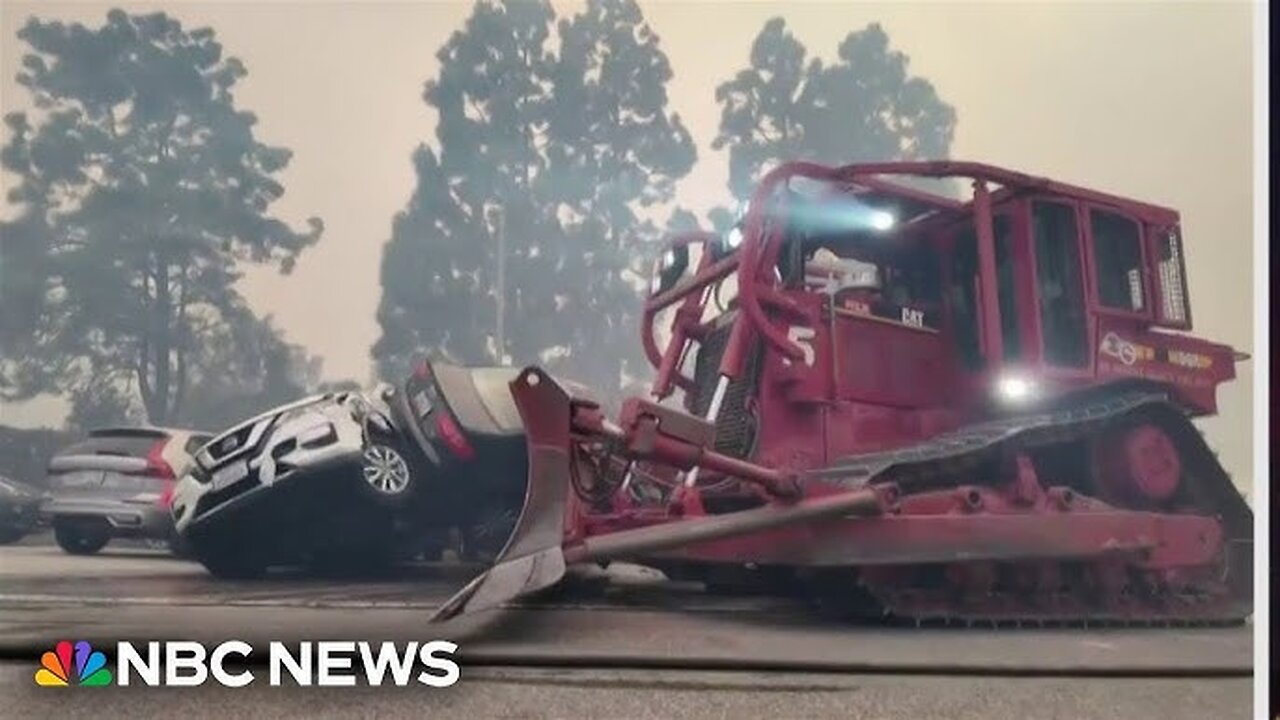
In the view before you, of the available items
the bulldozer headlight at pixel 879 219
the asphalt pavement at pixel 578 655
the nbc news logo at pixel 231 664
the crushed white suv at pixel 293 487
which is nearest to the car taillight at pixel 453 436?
the crushed white suv at pixel 293 487

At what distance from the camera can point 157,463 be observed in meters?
2.42

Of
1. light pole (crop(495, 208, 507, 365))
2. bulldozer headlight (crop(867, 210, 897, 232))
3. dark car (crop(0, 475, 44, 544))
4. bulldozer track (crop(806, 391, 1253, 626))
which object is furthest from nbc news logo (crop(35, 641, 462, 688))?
bulldozer headlight (crop(867, 210, 897, 232))

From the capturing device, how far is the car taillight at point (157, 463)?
2414 millimetres

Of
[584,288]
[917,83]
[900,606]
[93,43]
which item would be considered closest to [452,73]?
[584,288]

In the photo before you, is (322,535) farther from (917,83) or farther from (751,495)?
(917,83)

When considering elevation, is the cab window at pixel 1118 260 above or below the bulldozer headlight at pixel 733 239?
below

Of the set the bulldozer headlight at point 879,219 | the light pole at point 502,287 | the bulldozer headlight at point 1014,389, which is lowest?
the bulldozer headlight at point 1014,389

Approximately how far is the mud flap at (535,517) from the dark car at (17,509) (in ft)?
2.81

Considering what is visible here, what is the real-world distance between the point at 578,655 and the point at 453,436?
0.53m

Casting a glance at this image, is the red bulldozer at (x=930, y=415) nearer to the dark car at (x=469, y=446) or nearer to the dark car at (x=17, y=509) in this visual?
the dark car at (x=469, y=446)

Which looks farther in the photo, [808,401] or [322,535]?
[808,401]

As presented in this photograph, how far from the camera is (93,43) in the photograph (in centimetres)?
239

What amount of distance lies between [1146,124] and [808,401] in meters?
0.96

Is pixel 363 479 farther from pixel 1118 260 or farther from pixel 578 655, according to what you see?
pixel 1118 260
